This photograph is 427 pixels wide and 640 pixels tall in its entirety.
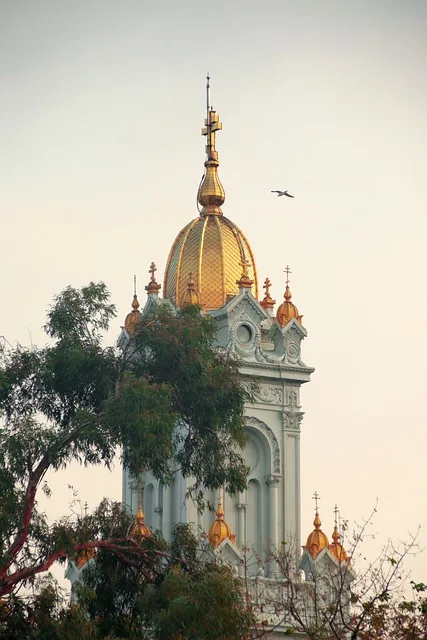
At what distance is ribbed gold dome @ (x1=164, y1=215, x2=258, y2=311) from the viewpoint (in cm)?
7100

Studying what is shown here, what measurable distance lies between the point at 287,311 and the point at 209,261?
3.02 m

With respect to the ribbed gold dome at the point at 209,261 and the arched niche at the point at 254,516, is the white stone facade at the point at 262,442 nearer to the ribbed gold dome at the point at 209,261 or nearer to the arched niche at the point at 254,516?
the arched niche at the point at 254,516

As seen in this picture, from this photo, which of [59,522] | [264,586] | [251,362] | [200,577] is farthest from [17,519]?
[251,362]

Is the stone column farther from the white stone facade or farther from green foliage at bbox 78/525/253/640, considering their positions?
green foliage at bbox 78/525/253/640

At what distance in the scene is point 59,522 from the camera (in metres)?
46.0

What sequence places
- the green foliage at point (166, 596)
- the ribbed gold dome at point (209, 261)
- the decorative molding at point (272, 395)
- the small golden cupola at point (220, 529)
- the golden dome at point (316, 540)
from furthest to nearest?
the ribbed gold dome at point (209, 261) < the decorative molding at point (272, 395) < the golden dome at point (316, 540) < the small golden cupola at point (220, 529) < the green foliage at point (166, 596)

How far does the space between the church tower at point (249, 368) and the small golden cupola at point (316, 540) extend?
2.27ft

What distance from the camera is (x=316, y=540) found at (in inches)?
2687

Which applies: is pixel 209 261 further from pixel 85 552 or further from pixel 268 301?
pixel 85 552

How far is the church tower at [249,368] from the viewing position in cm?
6919

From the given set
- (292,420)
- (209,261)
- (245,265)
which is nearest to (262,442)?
(292,420)

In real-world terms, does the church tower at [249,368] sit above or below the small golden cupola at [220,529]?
above

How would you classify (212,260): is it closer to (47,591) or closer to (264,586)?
(264,586)

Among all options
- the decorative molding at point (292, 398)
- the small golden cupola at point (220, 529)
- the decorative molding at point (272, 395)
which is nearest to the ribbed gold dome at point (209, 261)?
the decorative molding at point (272, 395)
